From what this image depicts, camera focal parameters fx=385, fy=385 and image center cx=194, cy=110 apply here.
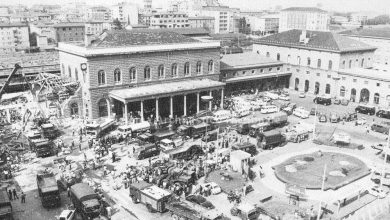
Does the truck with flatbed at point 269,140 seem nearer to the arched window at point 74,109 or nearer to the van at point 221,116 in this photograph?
the van at point 221,116

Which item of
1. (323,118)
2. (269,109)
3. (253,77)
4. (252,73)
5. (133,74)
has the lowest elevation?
(323,118)

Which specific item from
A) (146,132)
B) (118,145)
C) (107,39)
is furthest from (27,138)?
(107,39)

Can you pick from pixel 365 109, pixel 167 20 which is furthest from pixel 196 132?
pixel 167 20

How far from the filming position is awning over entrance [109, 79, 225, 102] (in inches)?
2287

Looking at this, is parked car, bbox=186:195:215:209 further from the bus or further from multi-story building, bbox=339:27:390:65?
multi-story building, bbox=339:27:390:65

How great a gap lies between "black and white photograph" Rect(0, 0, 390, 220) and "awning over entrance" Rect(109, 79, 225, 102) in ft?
0.89

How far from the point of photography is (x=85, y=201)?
32.7 metres

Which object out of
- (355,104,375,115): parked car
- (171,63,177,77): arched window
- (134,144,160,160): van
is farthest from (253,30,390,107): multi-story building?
(134,144,160,160): van

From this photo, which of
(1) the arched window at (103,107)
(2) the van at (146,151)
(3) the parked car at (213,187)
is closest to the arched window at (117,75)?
(1) the arched window at (103,107)

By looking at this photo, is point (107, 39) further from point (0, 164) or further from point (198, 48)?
point (0, 164)

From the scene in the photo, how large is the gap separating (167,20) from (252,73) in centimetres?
10959

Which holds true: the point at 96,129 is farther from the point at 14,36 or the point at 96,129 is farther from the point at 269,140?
the point at 14,36

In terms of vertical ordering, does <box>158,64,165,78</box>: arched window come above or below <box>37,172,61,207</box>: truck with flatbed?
above

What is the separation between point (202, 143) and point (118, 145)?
441 inches
